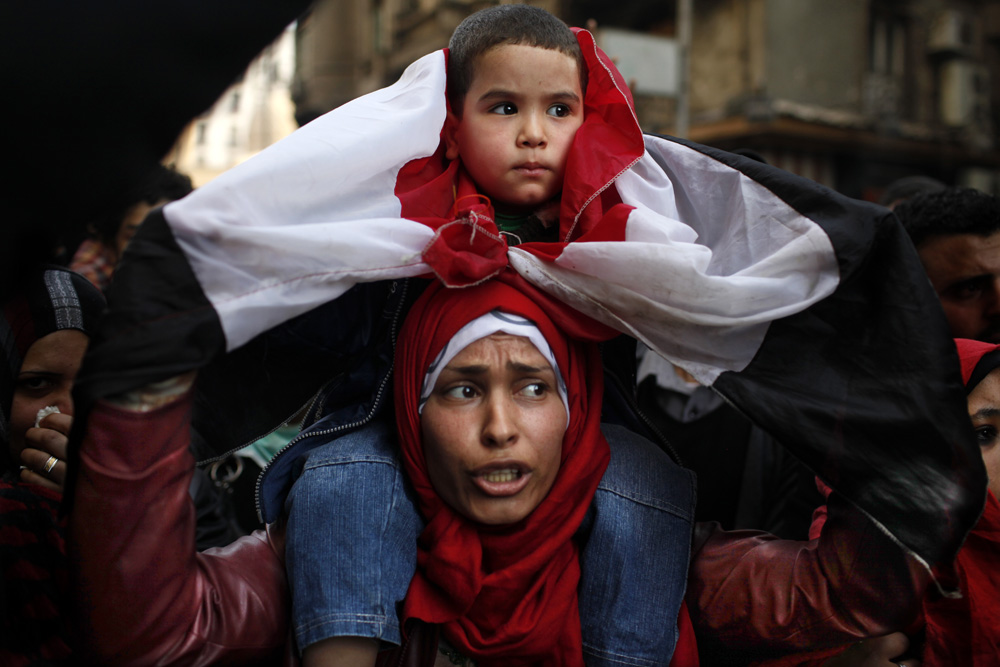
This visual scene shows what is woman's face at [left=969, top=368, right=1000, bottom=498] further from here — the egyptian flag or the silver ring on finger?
the silver ring on finger

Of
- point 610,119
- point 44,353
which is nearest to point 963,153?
point 610,119

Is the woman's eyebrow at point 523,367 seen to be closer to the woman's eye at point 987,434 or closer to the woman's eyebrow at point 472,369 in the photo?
the woman's eyebrow at point 472,369

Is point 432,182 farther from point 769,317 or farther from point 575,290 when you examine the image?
point 769,317

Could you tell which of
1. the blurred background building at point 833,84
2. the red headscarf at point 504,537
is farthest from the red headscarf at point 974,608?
the blurred background building at point 833,84

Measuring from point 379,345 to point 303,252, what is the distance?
1.40 ft

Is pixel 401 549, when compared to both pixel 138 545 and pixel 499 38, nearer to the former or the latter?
pixel 138 545

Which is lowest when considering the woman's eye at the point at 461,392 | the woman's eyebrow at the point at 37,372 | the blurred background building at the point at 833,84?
the woman's eyebrow at the point at 37,372

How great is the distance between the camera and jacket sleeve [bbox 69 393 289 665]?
1.35 metres

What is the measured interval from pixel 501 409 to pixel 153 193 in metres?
2.91

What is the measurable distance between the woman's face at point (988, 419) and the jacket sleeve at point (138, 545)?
1785mm

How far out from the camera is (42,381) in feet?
6.41

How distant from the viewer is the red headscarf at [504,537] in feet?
5.00

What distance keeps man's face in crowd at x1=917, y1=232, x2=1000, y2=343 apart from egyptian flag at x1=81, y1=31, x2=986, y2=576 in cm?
129

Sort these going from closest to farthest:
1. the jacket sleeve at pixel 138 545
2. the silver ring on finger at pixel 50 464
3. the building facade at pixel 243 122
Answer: the building facade at pixel 243 122 → the jacket sleeve at pixel 138 545 → the silver ring on finger at pixel 50 464
